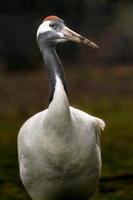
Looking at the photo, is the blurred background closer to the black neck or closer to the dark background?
the dark background

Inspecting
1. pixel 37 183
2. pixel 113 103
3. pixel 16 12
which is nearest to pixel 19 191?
pixel 37 183

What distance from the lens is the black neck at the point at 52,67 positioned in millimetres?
6996

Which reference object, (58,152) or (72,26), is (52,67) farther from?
(72,26)

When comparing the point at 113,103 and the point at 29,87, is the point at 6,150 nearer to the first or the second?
the point at 113,103

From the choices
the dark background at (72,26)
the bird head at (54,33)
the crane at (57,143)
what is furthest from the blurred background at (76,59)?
the bird head at (54,33)

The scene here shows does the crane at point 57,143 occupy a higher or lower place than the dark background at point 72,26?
higher

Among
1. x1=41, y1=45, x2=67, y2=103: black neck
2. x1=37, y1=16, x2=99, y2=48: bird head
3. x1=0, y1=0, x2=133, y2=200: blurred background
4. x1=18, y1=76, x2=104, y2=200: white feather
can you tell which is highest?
x1=37, y1=16, x2=99, y2=48: bird head

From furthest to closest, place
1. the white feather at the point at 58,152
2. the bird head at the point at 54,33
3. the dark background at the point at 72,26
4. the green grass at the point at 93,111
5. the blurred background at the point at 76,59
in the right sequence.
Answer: the dark background at the point at 72,26 < the blurred background at the point at 76,59 < the green grass at the point at 93,111 < the bird head at the point at 54,33 < the white feather at the point at 58,152

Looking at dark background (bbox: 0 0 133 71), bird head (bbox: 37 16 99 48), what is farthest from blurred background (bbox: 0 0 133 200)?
bird head (bbox: 37 16 99 48)

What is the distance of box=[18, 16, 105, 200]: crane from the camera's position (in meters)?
6.94

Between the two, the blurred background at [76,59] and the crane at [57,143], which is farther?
the blurred background at [76,59]

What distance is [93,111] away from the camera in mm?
15227

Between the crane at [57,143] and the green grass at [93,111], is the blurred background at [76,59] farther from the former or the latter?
the crane at [57,143]

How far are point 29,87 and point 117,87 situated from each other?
193cm
